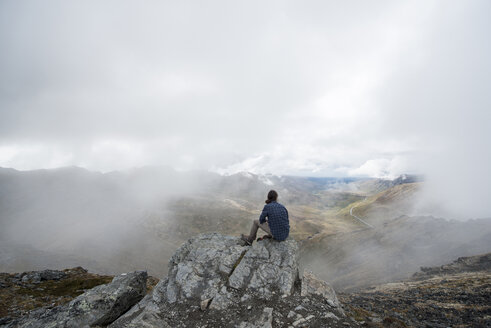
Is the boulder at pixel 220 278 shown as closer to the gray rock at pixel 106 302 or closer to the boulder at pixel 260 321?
the boulder at pixel 260 321

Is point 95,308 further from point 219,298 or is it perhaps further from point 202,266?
point 219,298

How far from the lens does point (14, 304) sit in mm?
21906

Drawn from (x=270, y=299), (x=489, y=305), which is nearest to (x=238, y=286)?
(x=270, y=299)

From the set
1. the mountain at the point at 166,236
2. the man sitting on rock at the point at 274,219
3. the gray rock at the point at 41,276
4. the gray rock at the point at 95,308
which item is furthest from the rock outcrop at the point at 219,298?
the gray rock at the point at 41,276

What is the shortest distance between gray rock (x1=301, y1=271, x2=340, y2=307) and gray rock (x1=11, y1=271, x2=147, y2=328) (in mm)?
11359

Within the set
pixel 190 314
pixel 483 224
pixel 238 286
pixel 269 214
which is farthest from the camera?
pixel 483 224

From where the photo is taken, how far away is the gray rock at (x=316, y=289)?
1227 cm

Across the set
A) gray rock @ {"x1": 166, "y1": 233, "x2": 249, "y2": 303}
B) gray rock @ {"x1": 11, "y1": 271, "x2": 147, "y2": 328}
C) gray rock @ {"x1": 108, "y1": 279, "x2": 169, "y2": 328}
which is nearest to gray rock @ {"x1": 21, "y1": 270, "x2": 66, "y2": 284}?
gray rock @ {"x1": 11, "y1": 271, "x2": 147, "y2": 328}

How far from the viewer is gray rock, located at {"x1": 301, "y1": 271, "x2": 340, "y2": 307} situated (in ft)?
40.3

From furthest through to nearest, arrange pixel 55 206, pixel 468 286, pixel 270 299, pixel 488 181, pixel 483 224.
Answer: pixel 488 181 < pixel 55 206 < pixel 483 224 < pixel 468 286 < pixel 270 299

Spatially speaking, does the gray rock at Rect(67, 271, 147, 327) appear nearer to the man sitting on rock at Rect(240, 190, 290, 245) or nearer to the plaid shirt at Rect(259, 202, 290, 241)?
the man sitting on rock at Rect(240, 190, 290, 245)

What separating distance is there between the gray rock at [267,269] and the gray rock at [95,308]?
6918 mm

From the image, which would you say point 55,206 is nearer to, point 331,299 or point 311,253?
point 311,253

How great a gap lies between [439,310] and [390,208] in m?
206
